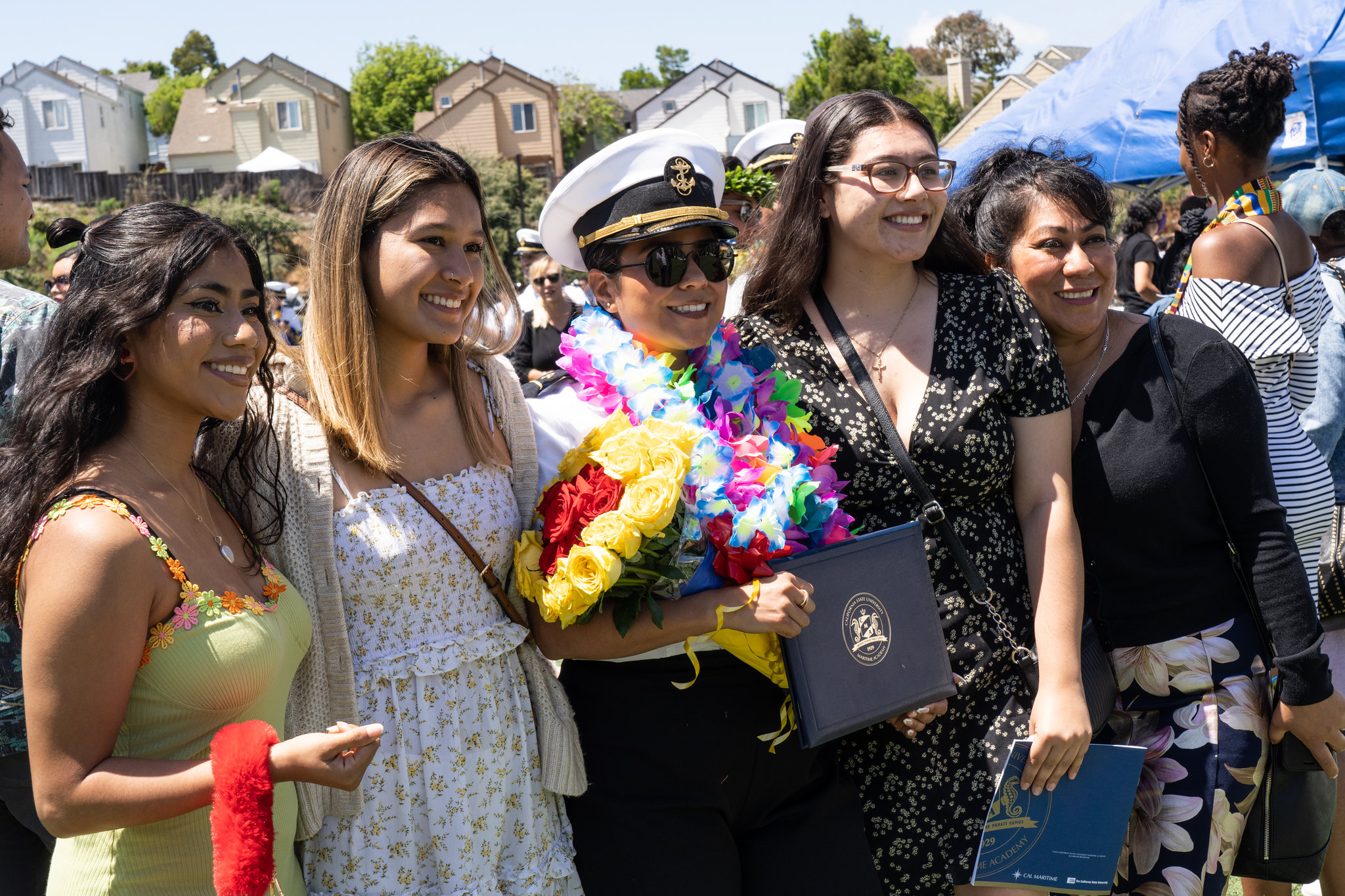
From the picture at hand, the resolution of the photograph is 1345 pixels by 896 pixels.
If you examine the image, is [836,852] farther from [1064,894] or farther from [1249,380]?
[1249,380]

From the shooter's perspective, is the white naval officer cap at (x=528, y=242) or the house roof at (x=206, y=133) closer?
the white naval officer cap at (x=528, y=242)

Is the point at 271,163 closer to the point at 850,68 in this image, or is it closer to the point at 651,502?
the point at 850,68

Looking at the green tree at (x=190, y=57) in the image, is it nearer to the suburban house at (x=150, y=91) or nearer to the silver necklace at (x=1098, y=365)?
the suburban house at (x=150, y=91)

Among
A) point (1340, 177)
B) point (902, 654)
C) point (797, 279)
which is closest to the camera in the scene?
point (902, 654)

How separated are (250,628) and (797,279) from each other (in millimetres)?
1616

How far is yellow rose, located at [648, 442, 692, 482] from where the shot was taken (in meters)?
2.19

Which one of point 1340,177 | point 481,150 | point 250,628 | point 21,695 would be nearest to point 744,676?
point 250,628

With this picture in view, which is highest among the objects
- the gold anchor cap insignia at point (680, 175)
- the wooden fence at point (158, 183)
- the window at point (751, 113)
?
the window at point (751, 113)

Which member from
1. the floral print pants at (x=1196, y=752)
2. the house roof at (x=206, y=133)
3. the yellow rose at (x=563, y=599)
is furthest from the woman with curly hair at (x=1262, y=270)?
the house roof at (x=206, y=133)

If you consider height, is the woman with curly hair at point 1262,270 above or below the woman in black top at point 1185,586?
above

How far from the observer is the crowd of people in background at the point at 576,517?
1.89 m

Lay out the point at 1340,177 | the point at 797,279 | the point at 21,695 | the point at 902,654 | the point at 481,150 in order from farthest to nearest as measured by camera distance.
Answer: the point at 481,150 → the point at 1340,177 → the point at 797,279 → the point at 21,695 → the point at 902,654

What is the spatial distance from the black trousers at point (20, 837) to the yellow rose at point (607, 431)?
5.28 ft

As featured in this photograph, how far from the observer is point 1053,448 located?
8.52 feet
